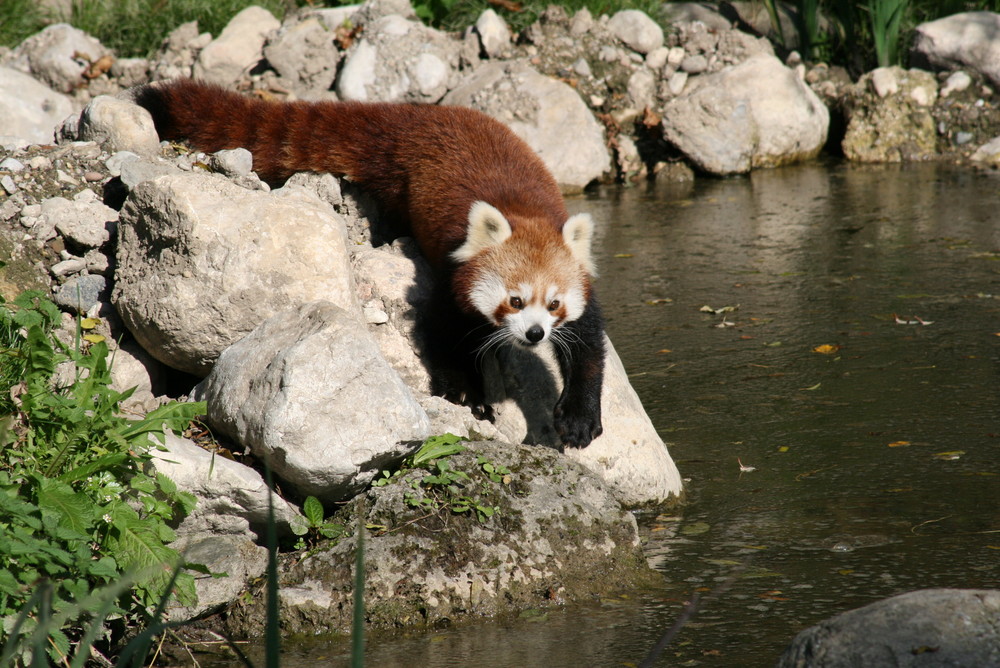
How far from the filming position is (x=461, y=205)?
461cm

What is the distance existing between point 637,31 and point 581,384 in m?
7.45

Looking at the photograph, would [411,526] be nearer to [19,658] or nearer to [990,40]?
[19,658]

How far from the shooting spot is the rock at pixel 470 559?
3242 millimetres

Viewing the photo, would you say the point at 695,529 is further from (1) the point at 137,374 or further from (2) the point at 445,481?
(1) the point at 137,374

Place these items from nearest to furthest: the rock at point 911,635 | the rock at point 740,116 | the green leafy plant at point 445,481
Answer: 1. the rock at point 911,635
2. the green leafy plant at point 445,481
3. the rock at point 740,116

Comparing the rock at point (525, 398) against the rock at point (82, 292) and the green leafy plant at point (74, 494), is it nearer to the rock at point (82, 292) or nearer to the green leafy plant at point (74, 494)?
the rock at point (82, 292)

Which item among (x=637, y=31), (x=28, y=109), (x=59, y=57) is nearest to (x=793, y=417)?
(x=28, y=109)

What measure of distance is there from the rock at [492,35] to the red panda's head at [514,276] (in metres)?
6.14

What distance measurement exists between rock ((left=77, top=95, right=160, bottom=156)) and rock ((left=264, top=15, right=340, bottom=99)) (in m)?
5.00

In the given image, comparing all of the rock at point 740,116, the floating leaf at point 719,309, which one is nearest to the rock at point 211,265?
the floating leaf at point 719,309

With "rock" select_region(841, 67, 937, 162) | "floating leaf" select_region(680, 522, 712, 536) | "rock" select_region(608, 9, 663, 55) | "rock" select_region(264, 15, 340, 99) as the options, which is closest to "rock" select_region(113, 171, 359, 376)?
"floating leaf" select_region(680, 522, 712, 536)

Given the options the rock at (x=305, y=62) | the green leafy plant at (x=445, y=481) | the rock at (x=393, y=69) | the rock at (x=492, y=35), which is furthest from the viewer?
the rock at (x=492, y=35)

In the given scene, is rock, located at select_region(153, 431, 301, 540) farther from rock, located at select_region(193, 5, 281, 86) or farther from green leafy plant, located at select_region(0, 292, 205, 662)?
rock, located at select_region(193, 5, 281, 86)

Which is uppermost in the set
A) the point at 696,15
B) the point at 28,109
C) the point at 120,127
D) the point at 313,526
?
the point at 696,15
